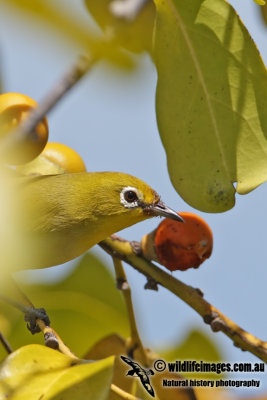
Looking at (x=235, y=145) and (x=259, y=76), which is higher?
(x=259, y=76)

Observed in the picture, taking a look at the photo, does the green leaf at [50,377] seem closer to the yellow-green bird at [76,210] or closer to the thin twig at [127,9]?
the yellow-green bird at [76,210]

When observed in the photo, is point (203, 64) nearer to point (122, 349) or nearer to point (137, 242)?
point (137, 242)

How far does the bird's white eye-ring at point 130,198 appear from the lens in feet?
13.3

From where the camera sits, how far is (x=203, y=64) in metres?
2.70

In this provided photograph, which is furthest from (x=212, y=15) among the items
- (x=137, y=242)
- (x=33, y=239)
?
(x=33, y=239)

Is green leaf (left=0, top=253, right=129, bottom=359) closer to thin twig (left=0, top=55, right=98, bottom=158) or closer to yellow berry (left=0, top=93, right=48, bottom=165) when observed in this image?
yellow berry (left=0, top=93, right=48, bottom=165)

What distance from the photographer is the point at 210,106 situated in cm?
270

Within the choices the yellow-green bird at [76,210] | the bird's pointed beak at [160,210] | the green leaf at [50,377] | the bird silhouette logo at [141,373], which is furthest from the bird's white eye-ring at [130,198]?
the green leaf at [50,377]

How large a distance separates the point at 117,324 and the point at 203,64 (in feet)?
6.14

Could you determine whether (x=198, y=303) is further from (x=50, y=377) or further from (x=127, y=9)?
(x=127, y=9)

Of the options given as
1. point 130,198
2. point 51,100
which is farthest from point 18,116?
point 51,100

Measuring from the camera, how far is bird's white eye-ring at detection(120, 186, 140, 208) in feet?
13.3

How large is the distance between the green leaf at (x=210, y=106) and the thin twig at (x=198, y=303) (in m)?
0.41

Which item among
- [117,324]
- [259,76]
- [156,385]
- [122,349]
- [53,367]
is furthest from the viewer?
[117,324]
